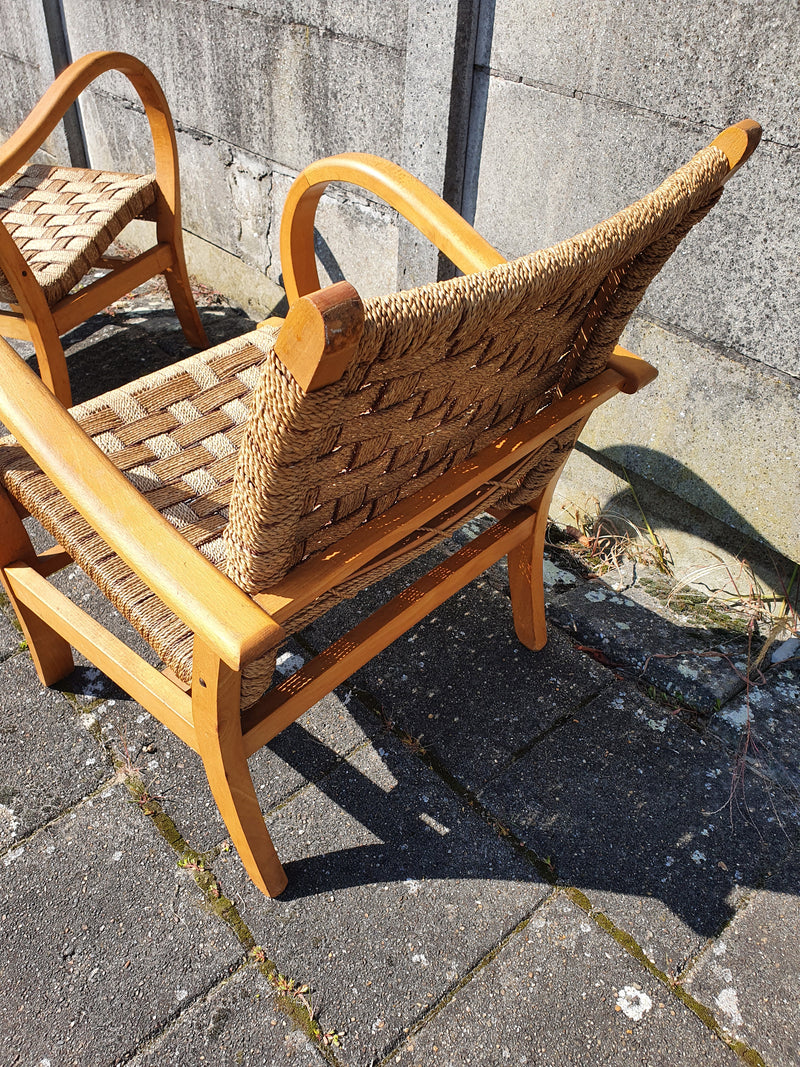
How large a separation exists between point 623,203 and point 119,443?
126cm

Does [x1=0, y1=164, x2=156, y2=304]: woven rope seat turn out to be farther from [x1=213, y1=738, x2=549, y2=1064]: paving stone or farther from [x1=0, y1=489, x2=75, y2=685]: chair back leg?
[x1=213, y1=738, x2=549, y2=1064]: paving stone

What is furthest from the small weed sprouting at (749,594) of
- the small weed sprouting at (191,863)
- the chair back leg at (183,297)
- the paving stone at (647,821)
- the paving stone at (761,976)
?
the chair back leg at (183,297)

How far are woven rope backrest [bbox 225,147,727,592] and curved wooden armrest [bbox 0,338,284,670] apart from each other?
0.07 m

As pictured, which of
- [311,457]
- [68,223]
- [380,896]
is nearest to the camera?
[311,457]

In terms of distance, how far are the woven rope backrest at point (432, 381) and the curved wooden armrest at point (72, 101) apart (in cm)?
178

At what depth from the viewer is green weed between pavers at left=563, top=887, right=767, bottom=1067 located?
50.6 inches

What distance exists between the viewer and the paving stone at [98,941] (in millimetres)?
1293

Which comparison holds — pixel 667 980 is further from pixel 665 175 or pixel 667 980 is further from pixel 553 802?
pixel 665 175

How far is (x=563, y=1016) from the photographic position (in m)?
1.32

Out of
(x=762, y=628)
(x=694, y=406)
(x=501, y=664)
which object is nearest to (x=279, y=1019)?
(x=501, y=664)

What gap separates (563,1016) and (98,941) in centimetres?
80

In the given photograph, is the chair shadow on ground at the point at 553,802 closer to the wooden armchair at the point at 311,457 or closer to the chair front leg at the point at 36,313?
the wooden armchair at the point at 311,457

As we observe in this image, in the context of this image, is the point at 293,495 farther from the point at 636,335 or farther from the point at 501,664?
the point at 636,335

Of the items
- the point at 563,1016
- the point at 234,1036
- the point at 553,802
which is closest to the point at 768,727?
the point at 553,802
